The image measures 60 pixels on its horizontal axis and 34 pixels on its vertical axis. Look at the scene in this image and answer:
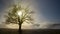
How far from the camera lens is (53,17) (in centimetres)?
341

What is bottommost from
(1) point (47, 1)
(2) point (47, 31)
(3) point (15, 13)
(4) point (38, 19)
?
(2) point (47, 31)

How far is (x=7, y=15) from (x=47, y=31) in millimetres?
1266

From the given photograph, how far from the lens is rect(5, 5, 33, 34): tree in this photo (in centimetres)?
346

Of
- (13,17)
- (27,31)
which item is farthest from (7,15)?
(27,31)

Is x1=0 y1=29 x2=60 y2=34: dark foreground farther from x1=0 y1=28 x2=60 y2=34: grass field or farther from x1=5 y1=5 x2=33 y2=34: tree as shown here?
x1=5 y1=5 x2=33 y2=34: tree

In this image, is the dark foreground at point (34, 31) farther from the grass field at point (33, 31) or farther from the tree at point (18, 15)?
the tree at point (18, 15)

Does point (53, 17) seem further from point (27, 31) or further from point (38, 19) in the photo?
point (27, 31)

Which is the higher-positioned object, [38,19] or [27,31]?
[38,19]

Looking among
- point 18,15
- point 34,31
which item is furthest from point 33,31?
point 18,15

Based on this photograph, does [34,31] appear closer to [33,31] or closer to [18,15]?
[33,31]

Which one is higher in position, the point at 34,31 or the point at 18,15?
the point at 18,15

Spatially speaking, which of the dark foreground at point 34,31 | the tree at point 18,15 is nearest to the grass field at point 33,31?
the dark foreground at point 34,31

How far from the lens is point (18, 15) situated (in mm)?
3463

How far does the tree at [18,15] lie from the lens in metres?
3.46
